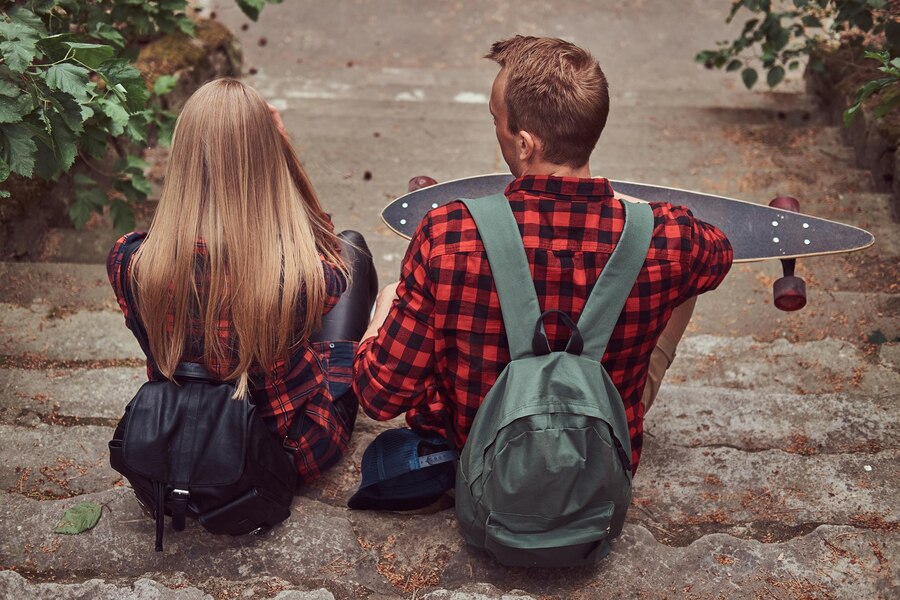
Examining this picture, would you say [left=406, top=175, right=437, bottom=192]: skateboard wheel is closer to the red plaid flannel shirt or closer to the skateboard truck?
the red plaid flannel shirt

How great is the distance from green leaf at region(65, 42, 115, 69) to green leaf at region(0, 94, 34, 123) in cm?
17

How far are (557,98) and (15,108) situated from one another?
1410mm

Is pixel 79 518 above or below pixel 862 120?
below

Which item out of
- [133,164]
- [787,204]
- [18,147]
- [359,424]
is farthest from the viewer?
[133,164]

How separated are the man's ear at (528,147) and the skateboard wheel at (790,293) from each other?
34.0 inches

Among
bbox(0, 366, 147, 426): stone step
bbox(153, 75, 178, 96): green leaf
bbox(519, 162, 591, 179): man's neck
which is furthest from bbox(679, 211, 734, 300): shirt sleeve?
bbox(153, 75, 178, 96): green leaf

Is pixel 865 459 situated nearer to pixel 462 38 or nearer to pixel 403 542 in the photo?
pixel 403 542

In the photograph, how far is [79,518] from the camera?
212 centimetres

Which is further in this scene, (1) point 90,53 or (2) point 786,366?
(2) point 786,366

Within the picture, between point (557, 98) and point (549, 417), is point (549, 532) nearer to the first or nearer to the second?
point (549, 417)

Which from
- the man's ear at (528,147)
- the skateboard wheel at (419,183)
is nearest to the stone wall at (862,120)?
the skateboard wheel at (419,183)

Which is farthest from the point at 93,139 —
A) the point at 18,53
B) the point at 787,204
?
the point at 787,204

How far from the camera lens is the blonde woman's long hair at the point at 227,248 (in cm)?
202

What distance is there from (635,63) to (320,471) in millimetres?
5387
